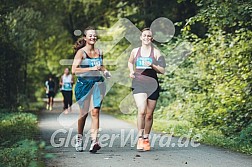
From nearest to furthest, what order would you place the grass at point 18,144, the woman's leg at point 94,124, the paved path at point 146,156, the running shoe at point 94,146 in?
the grass at point 18,144, the paved path at point 146,156, the running shoe at point 94,146, the woman's leg at point 94,124

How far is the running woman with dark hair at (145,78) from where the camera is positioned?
32.4 ft

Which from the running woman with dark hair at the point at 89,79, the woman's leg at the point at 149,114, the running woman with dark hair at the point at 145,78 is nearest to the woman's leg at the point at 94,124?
the running woman with dark hair at the point at 89,79

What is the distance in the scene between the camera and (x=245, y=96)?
577 inches

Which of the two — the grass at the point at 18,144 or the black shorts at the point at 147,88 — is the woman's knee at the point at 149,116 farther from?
the grass at the point at 18,144

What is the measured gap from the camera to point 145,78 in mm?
9906

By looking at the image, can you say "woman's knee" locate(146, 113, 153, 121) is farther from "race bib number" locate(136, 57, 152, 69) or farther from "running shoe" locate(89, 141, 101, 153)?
"running shoe" locate(89, 141, 101, 153)

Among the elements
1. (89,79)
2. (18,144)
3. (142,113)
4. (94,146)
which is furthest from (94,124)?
(18,144)

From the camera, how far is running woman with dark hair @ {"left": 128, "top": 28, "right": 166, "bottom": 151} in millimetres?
9875

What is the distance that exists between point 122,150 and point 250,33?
5.92 meters

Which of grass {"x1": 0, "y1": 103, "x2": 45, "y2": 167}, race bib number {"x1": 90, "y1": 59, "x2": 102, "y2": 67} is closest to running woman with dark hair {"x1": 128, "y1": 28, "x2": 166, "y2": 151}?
race bib number {"x1": 90, "y1": 59, "x2": 102, "y2": 67}

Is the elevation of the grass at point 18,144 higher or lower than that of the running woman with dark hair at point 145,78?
lower

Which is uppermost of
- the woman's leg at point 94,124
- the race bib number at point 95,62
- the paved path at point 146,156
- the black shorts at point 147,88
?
the race bib number at point 95,62

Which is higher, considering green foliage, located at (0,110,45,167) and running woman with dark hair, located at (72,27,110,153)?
running woman with dark hair, located at (72,27,110,153)

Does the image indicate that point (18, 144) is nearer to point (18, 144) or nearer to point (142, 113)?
point (18, 144)
